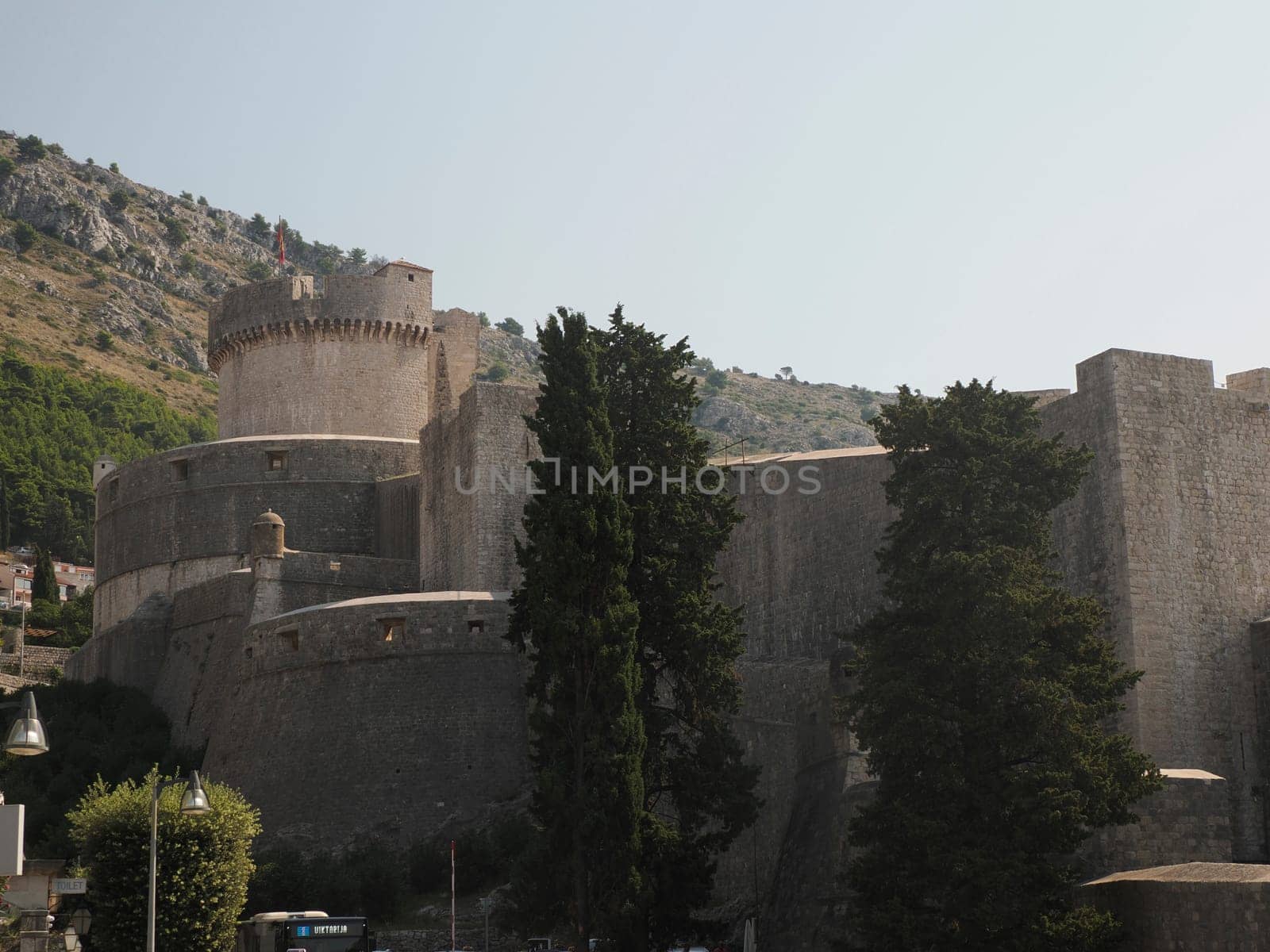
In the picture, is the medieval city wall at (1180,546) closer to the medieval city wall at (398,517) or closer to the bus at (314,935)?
the bus at (314,935)

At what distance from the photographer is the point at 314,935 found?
27.5m

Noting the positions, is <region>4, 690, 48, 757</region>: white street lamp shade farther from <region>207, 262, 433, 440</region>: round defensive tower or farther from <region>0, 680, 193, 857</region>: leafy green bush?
<region>207, 262, 433, 440</region>: round defensive tower

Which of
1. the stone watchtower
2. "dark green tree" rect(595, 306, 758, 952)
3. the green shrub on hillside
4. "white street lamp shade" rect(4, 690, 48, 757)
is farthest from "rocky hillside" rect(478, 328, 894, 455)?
"white street lamp shade" rect(4, 690, 48, 757)

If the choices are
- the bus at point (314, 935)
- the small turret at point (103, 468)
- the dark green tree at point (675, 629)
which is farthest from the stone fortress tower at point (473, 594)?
the bus at point (314, 935)

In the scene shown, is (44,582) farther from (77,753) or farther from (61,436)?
(77,753)

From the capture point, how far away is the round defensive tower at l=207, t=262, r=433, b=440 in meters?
52.9

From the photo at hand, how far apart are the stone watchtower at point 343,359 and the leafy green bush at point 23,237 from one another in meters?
58.6

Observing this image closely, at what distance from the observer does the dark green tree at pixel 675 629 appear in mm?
27891

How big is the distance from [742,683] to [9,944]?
45.4ft

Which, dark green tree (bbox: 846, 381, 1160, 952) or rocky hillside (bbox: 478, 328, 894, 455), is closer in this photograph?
dark green tree (bbox: 846, 381, 1160, 952)

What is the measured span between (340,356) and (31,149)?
74.9 meters

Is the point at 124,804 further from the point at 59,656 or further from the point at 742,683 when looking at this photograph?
the point at 59,656

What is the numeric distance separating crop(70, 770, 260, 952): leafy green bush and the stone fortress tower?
7.55 meters

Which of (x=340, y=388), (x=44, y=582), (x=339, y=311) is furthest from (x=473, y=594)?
(x=44, y=582)
